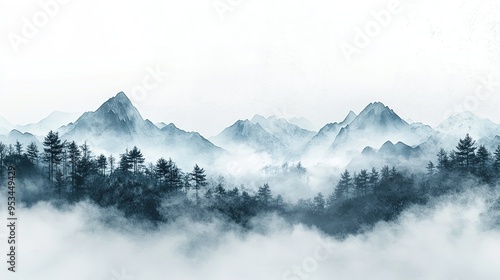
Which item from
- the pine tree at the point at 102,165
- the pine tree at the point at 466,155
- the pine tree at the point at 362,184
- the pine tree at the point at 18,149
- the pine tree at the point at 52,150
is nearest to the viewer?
the pine tree at the point at 52,150

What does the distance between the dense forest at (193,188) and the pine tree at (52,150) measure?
8.8 inches

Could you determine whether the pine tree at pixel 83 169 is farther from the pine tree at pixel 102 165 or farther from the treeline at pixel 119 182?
the pine tree at pixel 102 165

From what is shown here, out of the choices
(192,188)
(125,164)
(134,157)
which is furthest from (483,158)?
(125,164)

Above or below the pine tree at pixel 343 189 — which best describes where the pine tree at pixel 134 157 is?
above

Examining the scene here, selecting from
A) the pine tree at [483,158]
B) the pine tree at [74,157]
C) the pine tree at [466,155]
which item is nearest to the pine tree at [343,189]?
the pine tree at [466,155]

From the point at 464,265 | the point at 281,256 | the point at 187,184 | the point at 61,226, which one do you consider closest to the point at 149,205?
the point at 187,184

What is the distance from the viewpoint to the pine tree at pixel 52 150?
126188mm

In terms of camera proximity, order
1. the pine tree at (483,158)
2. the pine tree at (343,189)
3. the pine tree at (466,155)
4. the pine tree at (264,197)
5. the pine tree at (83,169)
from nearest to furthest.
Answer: the pine tree at (83,169) → the pine tree at (483,158) → the pine tree at (466,155) → the pine tree at (343,189) → the pine tree at (264,197)

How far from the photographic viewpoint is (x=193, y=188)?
160500mm

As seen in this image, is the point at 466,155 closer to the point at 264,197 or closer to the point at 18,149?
the point at 264,197

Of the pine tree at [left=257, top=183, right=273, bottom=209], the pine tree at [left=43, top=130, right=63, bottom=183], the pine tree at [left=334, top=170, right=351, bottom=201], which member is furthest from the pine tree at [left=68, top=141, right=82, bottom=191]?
the pine tree at [left=334, top=170, right=351, bottom=201]

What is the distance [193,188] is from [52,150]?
144ft

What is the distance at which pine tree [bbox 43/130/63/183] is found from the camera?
12619 centimetres

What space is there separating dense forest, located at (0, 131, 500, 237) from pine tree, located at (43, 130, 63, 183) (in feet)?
0.73
